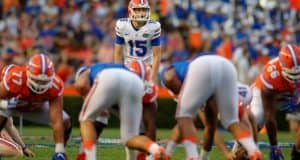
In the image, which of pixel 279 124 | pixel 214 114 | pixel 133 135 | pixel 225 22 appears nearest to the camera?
pixel 133 135

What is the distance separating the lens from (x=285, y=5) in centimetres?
2466

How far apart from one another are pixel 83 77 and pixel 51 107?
935 millimetres

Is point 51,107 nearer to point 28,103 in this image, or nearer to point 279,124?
point 28,103

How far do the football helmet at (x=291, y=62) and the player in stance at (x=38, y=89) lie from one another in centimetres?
241

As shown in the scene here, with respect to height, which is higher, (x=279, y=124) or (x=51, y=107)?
(x=51, y=107)

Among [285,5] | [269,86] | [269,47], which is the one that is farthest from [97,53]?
[269,86]

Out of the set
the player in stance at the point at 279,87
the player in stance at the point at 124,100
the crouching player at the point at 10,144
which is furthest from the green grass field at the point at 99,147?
the player in stance at the point at 124,100

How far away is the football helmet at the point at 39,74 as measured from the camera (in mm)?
10164

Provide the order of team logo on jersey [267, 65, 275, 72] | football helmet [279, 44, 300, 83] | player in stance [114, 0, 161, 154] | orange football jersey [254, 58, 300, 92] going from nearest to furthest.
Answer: football helmet [279, 44, 300, 83], orange football jersey [254, 58, 300, 92], team logo on jersey [267, 65, 275, 72], player in stance [114, 0, 161, 154]

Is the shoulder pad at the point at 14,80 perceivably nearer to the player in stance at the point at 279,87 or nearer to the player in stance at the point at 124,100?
the player in stance at the point at 124,100

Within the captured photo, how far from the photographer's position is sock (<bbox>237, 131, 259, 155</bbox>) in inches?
370

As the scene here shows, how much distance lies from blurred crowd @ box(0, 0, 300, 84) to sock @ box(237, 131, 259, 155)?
36.3 feet

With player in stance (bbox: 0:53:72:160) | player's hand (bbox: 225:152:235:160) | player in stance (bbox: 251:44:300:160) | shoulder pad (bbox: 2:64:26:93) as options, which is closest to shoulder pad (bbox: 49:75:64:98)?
player in stance (bbox: 0:53:72:160)

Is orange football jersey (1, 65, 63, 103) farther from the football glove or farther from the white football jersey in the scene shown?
the football glove
